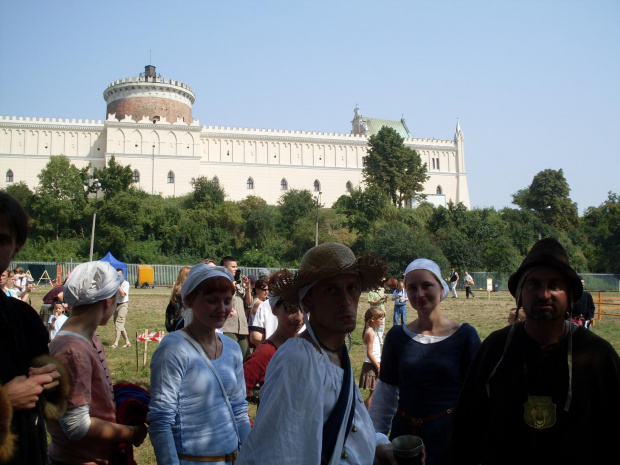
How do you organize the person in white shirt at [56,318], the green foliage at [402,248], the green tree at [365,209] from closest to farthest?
the person in white shirt at [56,318]
the green foliage at [402,248]
the green tree at [365,209]

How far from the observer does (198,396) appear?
9.56ft

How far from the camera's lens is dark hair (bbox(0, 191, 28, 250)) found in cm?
222

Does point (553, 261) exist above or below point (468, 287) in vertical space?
above

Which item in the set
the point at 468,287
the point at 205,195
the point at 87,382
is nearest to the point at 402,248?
the point at 468,287

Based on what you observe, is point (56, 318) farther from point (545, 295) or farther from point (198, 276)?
point (545, 295)

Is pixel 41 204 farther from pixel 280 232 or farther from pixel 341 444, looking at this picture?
pixel 341 444

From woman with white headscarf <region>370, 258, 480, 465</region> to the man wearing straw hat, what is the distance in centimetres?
87

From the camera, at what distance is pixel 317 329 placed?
7.67 ft

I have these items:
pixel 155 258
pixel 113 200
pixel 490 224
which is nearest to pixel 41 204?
pixel 113 200

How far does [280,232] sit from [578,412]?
52.1 metres

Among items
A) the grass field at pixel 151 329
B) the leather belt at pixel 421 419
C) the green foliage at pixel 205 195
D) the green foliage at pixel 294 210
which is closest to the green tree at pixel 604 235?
the green foliage at pixel 294 210

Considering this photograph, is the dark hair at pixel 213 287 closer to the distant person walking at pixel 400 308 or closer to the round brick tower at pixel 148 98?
the distant person walking at pixel 400 308

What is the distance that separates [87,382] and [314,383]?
4.26ft

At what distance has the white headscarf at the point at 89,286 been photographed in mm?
2943
